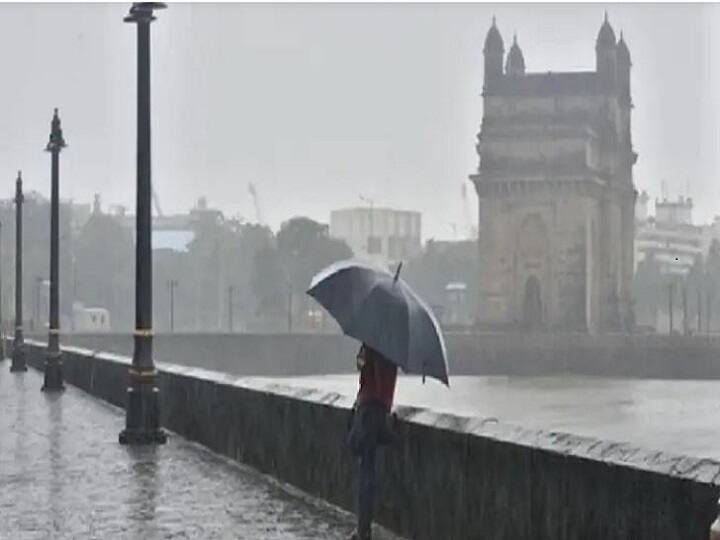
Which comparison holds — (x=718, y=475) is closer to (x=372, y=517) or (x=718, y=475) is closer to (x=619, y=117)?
Result: (x=372, y=517)

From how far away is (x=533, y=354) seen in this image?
333 feet

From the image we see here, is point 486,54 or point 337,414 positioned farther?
point 486,54

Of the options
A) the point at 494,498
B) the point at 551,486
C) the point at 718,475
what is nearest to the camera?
the point at 718,475

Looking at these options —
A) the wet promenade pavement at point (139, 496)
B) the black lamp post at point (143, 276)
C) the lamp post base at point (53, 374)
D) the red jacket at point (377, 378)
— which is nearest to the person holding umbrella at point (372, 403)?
the red jacket at point (377, 378)

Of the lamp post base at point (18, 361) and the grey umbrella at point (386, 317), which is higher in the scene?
the grey umbrella at point (386, 317)

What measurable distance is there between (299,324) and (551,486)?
13567cm

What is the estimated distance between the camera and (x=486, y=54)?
125875 mm

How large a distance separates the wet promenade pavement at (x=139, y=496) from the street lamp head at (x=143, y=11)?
4.78 m

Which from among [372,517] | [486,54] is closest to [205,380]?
[372,517]

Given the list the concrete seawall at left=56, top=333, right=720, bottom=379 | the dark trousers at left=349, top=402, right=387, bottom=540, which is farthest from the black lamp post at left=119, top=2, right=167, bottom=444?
the concrete seawall at left=56, top=333, right=720, bottom=379

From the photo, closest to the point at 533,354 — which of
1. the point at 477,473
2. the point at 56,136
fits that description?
the point at 56,136

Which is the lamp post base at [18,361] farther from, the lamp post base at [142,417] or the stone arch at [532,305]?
the stone arch at [532,305]

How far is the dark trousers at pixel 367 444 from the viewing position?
1045 cm

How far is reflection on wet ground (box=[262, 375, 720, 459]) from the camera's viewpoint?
218 feet
